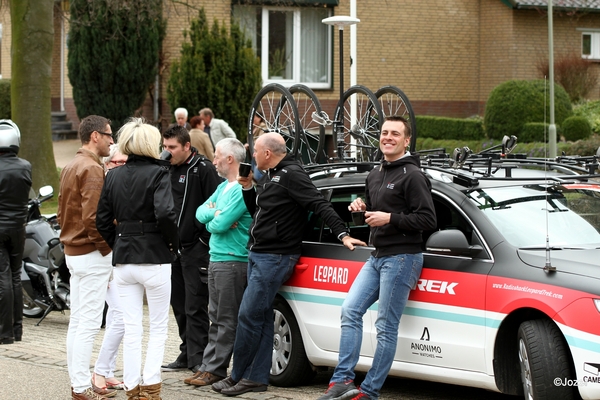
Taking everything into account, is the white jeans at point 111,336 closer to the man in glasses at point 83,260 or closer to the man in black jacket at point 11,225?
the man in glasses at point 83,260

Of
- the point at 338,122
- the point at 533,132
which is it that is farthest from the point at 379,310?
the point at 533,132

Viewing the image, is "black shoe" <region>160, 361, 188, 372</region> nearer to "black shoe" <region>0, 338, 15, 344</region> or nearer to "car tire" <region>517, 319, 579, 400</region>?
"black shoe" <region>0, 338, 15, 344</region>

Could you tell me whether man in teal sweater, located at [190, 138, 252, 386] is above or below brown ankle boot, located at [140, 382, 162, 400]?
above

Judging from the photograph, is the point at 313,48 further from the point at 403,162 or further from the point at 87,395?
the point at 87,395

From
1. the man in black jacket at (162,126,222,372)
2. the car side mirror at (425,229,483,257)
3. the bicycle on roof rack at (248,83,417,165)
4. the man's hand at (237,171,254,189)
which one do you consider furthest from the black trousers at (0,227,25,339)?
the car side mirror at (425,229,483,257)

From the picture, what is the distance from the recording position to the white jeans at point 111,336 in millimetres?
7156

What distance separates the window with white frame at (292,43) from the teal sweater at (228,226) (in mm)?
19121

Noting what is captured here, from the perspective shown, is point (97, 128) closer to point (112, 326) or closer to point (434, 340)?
point (112, 326)

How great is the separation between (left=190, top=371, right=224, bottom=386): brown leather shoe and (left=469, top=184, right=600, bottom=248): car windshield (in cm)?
251

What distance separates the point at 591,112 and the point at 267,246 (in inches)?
790

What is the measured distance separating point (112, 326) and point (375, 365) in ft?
6.56

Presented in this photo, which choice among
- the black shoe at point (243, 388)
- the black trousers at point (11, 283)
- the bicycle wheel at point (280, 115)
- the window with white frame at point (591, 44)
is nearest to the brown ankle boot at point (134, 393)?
the black shoe at point (243, 388)

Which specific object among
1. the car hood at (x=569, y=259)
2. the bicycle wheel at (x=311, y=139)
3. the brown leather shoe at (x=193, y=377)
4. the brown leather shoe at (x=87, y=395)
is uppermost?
the bicycle wheel at (x=311, y=139)

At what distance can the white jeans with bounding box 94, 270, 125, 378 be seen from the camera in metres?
7.16
